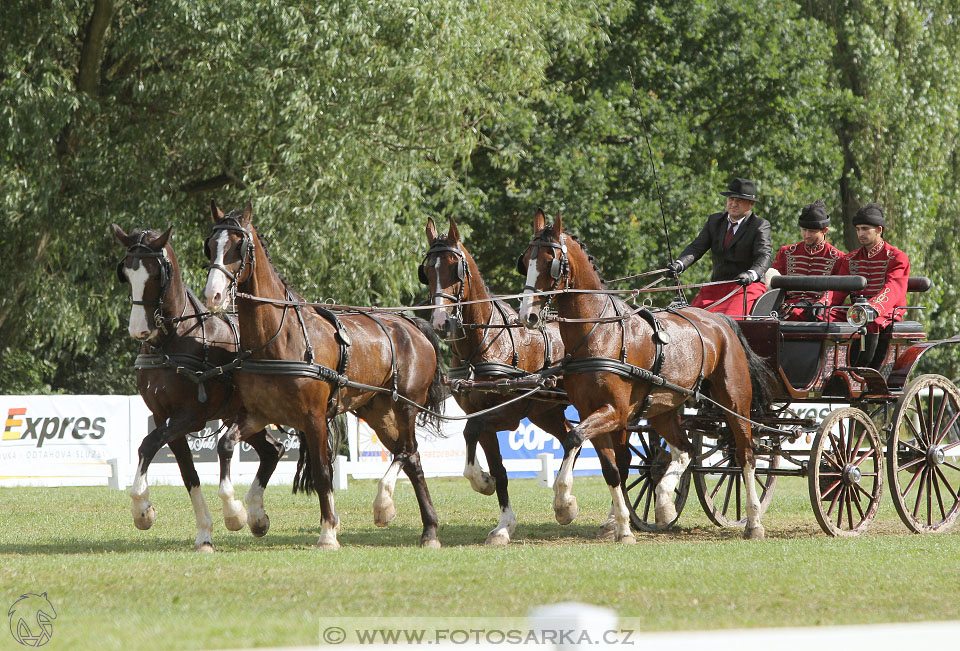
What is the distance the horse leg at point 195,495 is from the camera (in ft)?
28.2

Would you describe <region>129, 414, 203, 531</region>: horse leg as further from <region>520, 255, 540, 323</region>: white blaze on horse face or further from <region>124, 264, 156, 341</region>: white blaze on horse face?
<region>520, 255, 540, 323</region>: white blaze on horse face

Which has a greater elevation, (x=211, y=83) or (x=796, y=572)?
(x=211, y=83)

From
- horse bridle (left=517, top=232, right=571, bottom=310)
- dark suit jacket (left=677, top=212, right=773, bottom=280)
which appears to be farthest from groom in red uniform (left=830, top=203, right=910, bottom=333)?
horse bridle (left=517, top=232, right=571, bottom=310)

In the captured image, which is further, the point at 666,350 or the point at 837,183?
the point at 837,183

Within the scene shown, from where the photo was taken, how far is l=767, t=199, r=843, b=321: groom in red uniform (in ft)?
33.2

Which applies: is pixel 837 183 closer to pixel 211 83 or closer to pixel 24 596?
pixel 211 83

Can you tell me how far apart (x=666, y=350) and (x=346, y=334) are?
250 cm

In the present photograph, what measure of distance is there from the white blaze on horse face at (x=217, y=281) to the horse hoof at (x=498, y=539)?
2.94 m

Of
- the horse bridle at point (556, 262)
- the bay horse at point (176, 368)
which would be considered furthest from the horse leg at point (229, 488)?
the horse bridle at point (556, 262)

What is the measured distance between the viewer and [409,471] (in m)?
9.10

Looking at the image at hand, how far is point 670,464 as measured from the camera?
940 cm

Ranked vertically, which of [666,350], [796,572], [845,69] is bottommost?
[796,572]

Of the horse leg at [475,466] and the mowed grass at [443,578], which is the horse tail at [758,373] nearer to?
the mowed grass at [443,578]

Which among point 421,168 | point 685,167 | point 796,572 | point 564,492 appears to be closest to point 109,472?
point 421,168
